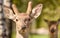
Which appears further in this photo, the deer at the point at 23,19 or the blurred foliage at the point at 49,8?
the blurred foliage at the point at 49,8

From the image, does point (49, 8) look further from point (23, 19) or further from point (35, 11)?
point (23, 19)

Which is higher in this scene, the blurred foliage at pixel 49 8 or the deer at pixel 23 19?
the blurred foliage at pixel 49 8

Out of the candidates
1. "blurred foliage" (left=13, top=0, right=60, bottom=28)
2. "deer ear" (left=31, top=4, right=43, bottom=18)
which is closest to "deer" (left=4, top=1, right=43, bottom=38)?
"deer ear" (left=31, top=4, right=43, bottom=18)

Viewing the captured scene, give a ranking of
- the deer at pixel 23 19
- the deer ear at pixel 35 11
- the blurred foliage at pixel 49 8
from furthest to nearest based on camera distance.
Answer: the blurred foliage at pixel 49 8 < the deer ear at pixel 35 11 < the deer at pixel 23 19

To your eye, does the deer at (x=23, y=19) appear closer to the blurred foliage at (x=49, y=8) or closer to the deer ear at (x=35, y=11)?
the deer ear at (x=35, y=11)

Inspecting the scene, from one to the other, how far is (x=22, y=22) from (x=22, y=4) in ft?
4.92

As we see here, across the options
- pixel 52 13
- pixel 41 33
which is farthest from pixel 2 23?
pixel 41 33

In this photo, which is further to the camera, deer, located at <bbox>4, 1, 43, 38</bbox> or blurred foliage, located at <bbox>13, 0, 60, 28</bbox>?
blurred foliage, located at <bbox>13, 0, 60, 28</bbox>

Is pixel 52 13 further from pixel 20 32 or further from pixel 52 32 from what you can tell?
pixel 20 32

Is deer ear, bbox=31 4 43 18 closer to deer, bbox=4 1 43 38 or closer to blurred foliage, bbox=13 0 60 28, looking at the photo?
deer, bbox=4 1 43 38

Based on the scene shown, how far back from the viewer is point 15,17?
2.45m

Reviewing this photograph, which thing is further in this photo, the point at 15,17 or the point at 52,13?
the point at 52,13

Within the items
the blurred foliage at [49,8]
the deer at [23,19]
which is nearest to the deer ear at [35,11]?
the deer at [23,19]

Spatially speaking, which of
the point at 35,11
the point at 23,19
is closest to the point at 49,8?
the point at 35,11
